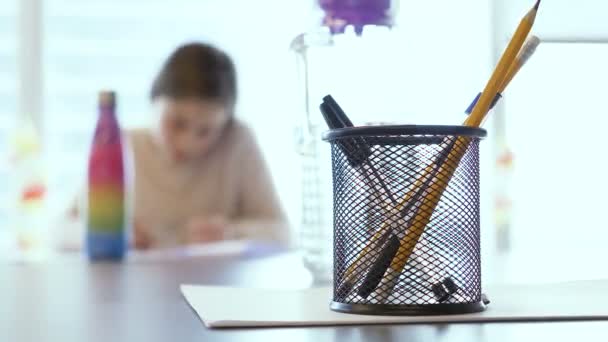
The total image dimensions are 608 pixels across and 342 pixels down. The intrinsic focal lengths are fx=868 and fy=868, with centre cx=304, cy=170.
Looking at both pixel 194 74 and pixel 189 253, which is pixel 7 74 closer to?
pixel 194 74

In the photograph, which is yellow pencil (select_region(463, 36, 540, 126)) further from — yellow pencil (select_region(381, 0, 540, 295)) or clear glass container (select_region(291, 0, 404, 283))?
clear glass container (select_region(291, 0, 404, 283))

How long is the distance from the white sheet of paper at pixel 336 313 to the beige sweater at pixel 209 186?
147cm

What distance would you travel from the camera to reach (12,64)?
9.09 ft

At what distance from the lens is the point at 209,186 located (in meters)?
2.13

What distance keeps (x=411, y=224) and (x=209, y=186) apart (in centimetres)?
172

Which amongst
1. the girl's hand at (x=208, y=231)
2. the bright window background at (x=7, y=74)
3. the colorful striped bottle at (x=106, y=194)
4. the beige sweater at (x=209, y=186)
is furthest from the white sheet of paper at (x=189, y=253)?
the bright window background at (x=7, y=74)

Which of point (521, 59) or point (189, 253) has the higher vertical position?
point (521, 59)

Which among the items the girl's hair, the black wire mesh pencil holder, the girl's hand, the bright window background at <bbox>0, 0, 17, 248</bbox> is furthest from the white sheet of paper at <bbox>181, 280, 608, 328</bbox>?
the bright window background at <bbox>0, 0, 17, 248</bbox>

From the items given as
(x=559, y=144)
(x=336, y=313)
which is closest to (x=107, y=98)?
(x=336, y=313)

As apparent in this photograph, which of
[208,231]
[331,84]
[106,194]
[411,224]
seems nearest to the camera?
[411,224]

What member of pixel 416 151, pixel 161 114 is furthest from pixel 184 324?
pixel 161 114

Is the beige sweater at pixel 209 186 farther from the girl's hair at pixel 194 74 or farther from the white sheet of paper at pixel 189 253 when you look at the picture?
the white sheet of paper at pixel 189 253

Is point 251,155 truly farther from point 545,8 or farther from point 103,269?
point 545,8

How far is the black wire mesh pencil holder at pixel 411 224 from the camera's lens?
437 millimetres
